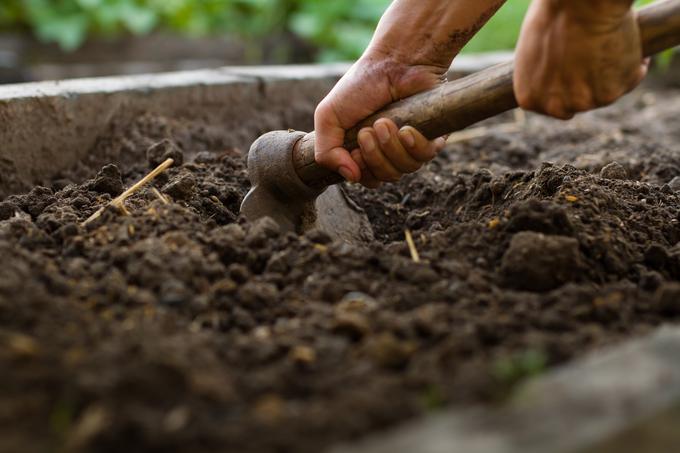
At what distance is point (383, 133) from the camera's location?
2.58 m

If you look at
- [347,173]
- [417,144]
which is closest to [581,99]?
[417,144]

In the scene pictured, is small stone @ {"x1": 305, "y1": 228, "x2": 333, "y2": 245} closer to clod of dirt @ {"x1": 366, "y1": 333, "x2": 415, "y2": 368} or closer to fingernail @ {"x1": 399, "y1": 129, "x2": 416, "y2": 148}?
fingernail @ {"x1": 399, "y1": 129, "x2": 416, "y2": 148}

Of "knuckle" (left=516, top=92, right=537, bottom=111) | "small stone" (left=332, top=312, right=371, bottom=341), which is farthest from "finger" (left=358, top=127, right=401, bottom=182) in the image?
"small stone" (left=332, top=312, right=371, bottom=341)

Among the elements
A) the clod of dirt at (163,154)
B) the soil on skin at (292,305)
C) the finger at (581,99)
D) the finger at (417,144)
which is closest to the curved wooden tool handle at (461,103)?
the finger at (417,144)

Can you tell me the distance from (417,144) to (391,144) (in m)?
0.08

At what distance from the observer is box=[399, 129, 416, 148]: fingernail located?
254cm

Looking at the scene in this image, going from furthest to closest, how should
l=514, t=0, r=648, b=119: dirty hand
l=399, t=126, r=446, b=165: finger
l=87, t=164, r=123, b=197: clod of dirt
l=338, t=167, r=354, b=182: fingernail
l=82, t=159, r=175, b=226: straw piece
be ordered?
1. l=87, t=164, r=123, b=197: clod of dirt
2. l=338, t=167, r=354, b=182: fingernail
3. l=399, t=126, r=446, b=165: finger
4. l=82, t=159, r=175, b=226: straw piece
5. l=514, t=0, r=648, b=119: dirty hand

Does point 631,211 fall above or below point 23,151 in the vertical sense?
below

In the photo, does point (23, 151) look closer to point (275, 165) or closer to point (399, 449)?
point (275, 165)

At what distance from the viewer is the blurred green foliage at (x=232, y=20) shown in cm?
773

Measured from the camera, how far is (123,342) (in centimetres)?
161

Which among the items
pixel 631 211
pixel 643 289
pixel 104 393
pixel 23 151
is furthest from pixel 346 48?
pixel 104 393

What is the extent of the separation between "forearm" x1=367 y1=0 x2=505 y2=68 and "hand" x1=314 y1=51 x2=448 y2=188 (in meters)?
0.04

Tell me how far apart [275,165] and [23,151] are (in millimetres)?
1140
